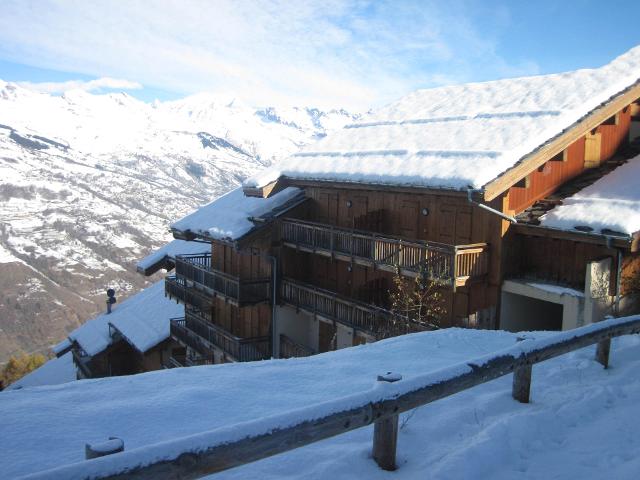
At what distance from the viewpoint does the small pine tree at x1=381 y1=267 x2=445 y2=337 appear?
14711 millimetres

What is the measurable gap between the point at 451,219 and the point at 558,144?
3.23m

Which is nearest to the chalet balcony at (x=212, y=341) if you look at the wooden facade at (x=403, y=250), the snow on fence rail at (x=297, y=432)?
the wooden facade at (x=403, y=250)

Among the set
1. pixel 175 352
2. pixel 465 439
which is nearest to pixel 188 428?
pixel 465 439

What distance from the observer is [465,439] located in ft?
16.0

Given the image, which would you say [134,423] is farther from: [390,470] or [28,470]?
[390,470]

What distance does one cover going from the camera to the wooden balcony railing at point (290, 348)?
19.7m

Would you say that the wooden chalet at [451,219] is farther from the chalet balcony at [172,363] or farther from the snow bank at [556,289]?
the chalet balcony at [172,363]

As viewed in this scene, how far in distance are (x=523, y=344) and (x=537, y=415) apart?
648 mm

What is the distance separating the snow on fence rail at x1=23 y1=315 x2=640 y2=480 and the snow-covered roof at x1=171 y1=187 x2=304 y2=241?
599 inches

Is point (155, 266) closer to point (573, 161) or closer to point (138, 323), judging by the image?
point (138, 323)

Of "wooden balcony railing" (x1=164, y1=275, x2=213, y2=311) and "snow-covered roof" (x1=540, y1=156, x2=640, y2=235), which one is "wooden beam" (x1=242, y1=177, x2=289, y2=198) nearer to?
"wooden balcony railing" (x1=164, y1=275, x2=213, y2=311)

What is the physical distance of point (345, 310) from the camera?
1745cm

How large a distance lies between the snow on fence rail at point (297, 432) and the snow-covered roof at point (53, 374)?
34624mm

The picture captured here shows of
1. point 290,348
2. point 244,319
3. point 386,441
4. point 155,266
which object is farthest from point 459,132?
point 155,266
